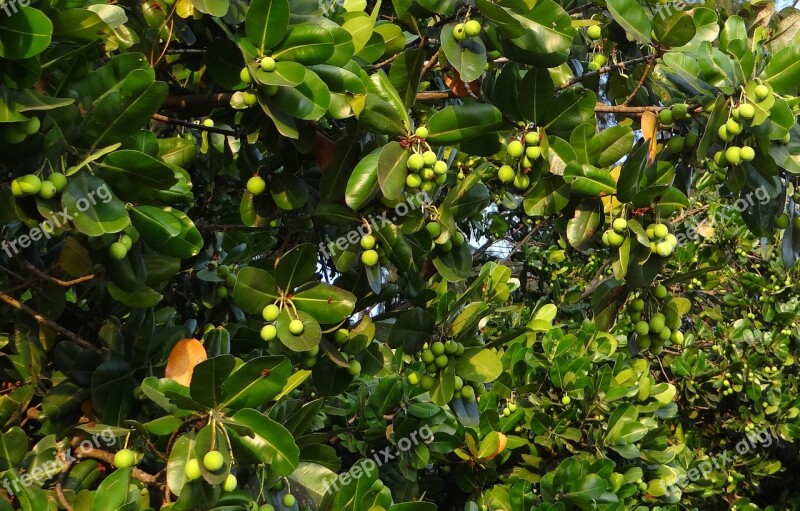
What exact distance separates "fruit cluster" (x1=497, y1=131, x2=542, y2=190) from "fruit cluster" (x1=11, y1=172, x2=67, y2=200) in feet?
2.38

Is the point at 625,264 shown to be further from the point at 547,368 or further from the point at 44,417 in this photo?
the point at 547,368

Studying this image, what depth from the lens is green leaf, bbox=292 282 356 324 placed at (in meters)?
1.30

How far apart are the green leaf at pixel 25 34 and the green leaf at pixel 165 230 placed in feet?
0.95

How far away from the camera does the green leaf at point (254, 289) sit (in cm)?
126

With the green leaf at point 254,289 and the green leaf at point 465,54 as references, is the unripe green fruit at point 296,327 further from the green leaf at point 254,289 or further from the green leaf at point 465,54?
the green leaf at point 465,54

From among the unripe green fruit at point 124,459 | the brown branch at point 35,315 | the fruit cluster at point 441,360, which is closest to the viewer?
the unripe green fruit at point 124,459

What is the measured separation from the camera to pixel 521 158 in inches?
53.2

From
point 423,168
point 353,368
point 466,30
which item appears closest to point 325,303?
point 353,368

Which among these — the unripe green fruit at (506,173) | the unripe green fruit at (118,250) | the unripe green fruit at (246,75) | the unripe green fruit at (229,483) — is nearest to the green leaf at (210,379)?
the unripe green fruit at (229,483)

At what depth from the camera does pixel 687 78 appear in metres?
1.31

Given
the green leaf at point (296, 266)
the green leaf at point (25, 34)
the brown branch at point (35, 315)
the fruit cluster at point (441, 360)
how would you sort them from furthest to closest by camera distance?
the fruit cluster at point (441, 360), the brown branch at point (35, 315), the green leaf at point (296, 266), the green leaf at point (25, 34)

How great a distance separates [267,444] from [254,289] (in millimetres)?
291

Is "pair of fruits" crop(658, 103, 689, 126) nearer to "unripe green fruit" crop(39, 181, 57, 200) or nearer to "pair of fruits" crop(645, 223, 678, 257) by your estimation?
"pair of fruits" crop(645, 223, 678, 257)

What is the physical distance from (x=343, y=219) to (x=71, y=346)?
23.6 inches
